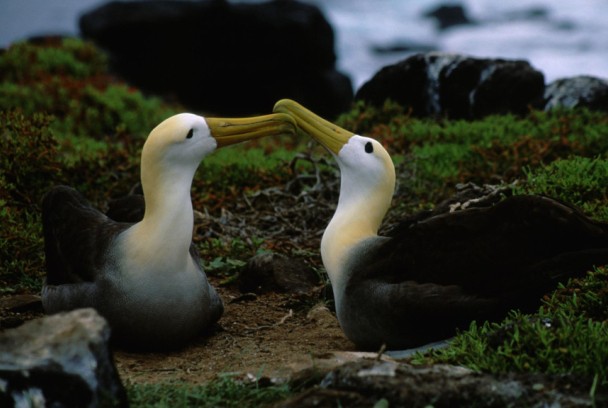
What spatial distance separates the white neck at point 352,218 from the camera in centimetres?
465

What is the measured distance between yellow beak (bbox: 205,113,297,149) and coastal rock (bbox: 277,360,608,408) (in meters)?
1.99

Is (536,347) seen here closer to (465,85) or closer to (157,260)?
(157,260)

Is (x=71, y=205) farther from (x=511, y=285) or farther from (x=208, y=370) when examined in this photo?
(x=511, y=285)

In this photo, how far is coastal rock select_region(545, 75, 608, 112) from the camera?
987 centimetres

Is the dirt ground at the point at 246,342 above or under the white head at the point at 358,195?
under

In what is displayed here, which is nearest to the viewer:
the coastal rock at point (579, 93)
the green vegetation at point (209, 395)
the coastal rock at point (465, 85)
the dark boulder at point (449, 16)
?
the green vegetation at point (209, 395)

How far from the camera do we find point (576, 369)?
3.44m

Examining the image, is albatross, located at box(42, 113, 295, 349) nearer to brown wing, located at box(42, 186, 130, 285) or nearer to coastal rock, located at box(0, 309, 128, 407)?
brown wing, located at box(42, 186, 130, 285)

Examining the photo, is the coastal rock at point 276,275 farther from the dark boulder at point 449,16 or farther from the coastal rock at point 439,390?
the dark boulder at point 449,16

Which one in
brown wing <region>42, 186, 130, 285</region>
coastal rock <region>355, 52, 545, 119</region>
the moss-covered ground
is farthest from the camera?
coastal rock <region>355, 52, 545, 119</region>

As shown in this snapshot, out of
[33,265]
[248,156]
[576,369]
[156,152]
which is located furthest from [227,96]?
[576,369]

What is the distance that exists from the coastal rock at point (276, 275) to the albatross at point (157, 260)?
1.02m

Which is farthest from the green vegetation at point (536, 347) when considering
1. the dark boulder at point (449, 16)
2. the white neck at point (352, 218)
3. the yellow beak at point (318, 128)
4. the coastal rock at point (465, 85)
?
the dark boulder at point (449, 16)

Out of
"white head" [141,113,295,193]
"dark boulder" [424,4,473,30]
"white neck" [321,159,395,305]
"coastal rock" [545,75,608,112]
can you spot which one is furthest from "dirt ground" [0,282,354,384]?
"dark boulder" [424,4,473,30]
